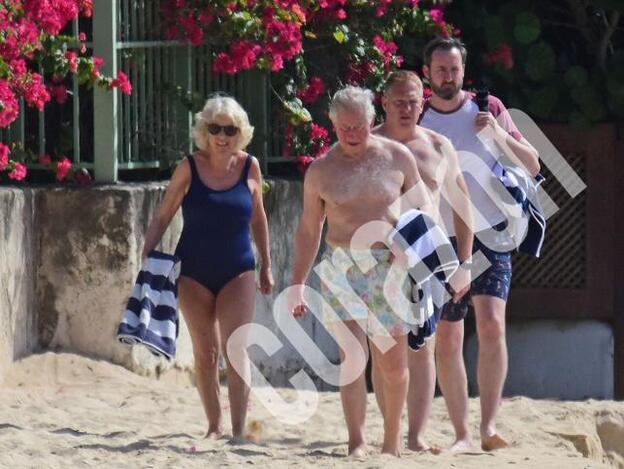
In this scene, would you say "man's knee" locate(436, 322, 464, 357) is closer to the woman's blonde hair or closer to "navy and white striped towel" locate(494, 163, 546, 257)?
"navy and white striped towel" locate(494, 163, 546, 257)

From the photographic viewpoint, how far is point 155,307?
6.91 meters

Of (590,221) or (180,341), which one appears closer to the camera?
(180,341)

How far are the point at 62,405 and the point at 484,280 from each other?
2078 mm

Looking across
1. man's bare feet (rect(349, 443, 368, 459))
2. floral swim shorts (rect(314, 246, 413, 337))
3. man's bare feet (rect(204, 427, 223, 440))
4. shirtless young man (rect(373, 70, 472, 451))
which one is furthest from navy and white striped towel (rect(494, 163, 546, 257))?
man's bare feet (rect(204, 427, 223, 440))

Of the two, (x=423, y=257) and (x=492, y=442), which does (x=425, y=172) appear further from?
(x=492, y=442)

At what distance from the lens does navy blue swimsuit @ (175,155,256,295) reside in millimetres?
7047

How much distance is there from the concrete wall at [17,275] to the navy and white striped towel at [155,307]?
3.99 feet

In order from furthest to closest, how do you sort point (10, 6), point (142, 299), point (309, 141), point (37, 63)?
point (309, 141)
point (37, 63)
point (10, 6)
point (142, 299)

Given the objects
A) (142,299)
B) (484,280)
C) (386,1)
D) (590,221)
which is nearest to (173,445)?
→ (142,299)

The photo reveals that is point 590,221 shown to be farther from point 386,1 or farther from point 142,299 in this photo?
point 142,299

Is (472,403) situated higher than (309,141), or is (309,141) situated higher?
(309,141)

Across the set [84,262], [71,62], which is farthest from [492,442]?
[71,62]

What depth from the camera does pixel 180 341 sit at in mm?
8773

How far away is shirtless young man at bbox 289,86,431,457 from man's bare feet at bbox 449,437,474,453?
372 mm
